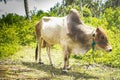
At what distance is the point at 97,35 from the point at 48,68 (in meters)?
2.15

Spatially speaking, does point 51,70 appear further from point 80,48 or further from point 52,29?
point 52,29

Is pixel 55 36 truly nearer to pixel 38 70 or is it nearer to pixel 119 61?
pixel 38 70

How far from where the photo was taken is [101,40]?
1001cm

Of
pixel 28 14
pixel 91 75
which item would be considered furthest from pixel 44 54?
pixel 28 14

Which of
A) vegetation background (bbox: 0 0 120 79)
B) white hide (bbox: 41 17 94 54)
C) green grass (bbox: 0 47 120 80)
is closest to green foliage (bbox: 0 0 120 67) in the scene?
vegetation background (bbox: 0 0 120 79)

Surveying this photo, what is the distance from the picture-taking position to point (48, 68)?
1137 centimetres

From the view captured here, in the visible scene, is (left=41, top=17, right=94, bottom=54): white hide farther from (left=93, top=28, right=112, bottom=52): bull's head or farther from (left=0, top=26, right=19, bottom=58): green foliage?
(left=0, top=26, right=19, bottom=58): green foliage

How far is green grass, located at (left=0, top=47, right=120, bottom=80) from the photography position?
991 centimetres

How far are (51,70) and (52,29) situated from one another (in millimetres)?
1274

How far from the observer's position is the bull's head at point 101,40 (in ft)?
32.5

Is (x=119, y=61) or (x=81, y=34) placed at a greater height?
(x=81, y=34)

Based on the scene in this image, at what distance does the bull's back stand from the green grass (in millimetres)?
866

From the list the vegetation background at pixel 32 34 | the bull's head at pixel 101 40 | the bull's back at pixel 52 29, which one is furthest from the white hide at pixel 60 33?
the vegetation background at pixel 32 34

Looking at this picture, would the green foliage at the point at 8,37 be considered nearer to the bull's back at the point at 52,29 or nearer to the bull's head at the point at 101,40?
the bull's back at the point at 52,29
